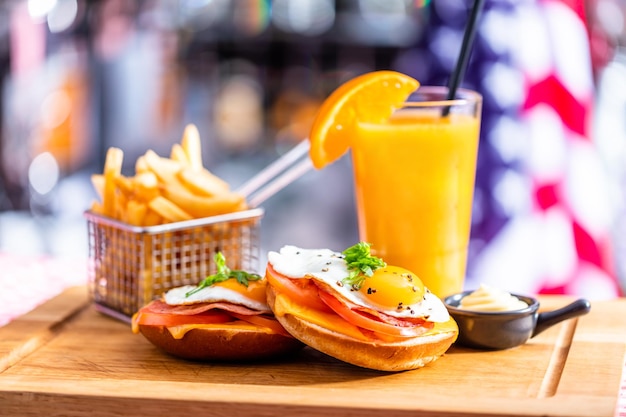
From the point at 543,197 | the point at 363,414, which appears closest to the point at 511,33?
the point at 543,197

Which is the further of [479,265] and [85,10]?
[85,10]

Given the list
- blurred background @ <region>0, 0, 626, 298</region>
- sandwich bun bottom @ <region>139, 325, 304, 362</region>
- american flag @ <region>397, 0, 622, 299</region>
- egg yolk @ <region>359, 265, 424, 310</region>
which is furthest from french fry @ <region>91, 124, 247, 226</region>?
blurred background @ <region>0, 0, 626, 298</region>

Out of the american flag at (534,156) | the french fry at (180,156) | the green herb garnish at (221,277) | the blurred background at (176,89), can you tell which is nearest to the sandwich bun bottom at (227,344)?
the green herb garnish at (221,277)

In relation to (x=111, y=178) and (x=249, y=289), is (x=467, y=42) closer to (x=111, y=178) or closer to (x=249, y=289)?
(x=249, y=289)

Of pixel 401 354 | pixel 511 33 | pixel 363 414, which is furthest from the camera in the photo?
pixel 511 33

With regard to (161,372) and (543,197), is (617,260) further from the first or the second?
(161,372)

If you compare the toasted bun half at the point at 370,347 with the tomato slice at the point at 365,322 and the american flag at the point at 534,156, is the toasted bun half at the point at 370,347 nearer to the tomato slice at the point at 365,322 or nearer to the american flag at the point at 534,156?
the tomato slice at the point at 365,322
